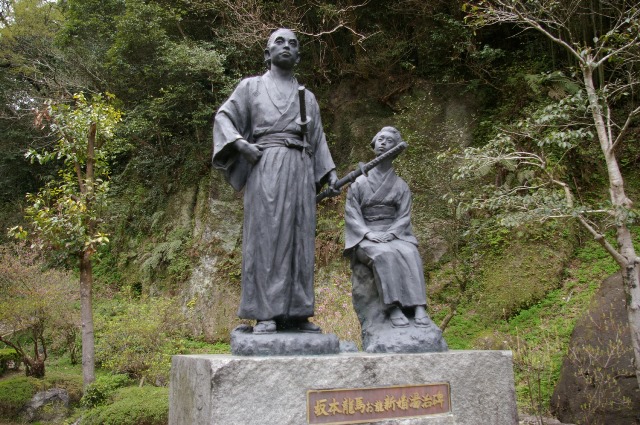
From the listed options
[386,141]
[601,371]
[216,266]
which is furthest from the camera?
[216,266]

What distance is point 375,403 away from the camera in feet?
11.5

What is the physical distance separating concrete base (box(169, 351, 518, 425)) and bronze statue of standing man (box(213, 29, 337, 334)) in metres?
0.53

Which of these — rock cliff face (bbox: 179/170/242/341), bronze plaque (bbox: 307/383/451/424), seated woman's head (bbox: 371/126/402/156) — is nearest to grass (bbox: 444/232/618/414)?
seated woman's head (bbox: 371/126/402/156)

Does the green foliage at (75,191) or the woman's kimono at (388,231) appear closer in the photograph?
the woman's kimono at (388,231)

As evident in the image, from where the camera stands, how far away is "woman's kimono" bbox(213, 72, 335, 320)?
13.2 ft

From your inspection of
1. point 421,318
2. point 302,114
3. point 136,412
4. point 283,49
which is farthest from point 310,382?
point 136,412

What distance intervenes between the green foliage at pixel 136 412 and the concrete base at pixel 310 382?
4313 mm

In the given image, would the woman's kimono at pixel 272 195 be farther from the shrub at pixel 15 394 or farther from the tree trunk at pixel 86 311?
the shrub at pixel 15 394

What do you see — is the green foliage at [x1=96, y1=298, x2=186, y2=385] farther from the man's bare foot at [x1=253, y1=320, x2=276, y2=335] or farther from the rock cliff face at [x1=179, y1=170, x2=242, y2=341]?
the man's bare foot at [x1=253, y1=320, x2=276, y2=335]

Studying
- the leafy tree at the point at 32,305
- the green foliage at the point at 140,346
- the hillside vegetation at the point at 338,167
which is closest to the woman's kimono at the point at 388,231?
the hillside vegetation at the point at 338,167

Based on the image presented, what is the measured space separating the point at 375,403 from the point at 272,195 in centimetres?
162

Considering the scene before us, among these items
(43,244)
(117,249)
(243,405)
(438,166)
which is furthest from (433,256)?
(117,249)

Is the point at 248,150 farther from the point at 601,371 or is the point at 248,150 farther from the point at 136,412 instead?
the point at 136,412

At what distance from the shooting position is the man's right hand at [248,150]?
13.5 ft
